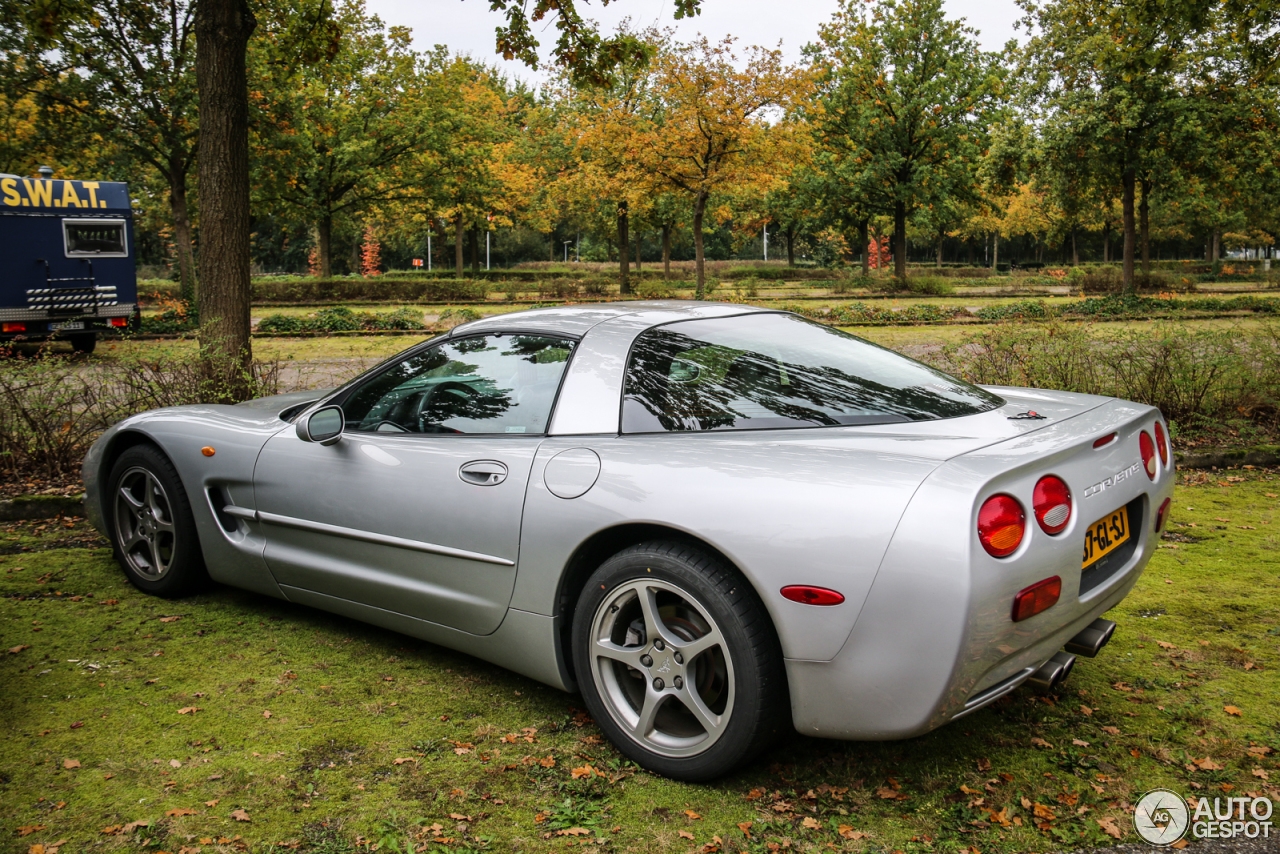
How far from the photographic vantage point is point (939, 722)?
7.12 feet

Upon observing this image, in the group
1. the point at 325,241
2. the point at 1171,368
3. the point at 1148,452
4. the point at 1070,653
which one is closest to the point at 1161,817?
the point at 1070,653

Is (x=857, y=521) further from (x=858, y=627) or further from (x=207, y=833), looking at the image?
(x=207, y=833)

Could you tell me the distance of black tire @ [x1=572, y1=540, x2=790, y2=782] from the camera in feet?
7.55

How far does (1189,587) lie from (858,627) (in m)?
2.86

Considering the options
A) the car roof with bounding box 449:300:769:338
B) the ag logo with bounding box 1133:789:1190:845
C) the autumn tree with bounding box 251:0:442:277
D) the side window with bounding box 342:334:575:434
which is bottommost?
the ag logo with bounding box 1133:789:1190:845

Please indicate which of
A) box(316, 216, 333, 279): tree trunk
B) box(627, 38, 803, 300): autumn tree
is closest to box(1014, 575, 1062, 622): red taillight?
box(627, 38, 803, 300): autumn tree

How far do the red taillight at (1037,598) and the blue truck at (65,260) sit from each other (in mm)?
16517

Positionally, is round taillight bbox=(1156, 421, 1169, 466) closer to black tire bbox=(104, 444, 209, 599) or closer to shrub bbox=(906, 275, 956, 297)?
black tire bbox=(104, 444, 209, 599)

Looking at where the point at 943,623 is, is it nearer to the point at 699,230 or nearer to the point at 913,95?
the point at 699,230

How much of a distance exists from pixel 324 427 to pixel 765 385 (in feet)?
5.68

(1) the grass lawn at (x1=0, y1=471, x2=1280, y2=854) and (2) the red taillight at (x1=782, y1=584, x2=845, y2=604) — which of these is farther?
(1) the grass lawn at (x1=0, y1=471, x2=1280, y2=854)

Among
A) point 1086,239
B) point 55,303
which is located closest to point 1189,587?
point 55,303
